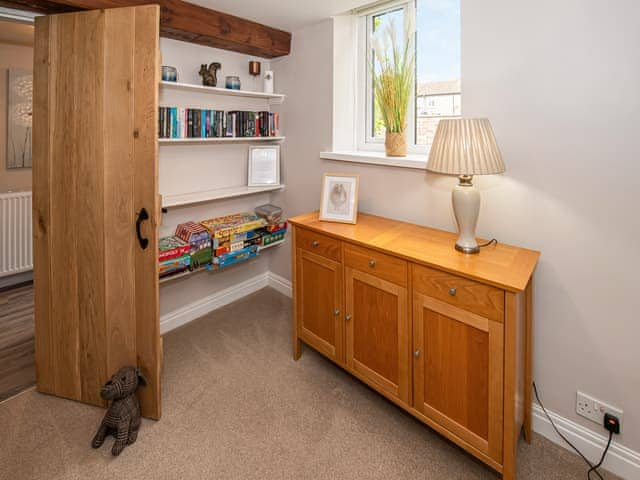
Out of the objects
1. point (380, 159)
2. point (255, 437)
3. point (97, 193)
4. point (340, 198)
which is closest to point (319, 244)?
point (340, 198)

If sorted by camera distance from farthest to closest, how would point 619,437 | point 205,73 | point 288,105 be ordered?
point 288,105 < point 205,73 < point 619,437

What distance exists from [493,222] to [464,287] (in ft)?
1.80

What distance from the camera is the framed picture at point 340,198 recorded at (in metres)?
2.10

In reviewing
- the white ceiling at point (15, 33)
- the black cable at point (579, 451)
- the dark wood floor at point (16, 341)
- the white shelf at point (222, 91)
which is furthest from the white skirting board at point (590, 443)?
the white ceiling at point (15, 33)

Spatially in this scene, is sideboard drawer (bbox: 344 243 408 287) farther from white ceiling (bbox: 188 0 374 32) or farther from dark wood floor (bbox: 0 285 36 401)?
dark wood floor (bbox: 0 285 36 401)

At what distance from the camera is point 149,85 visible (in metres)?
1.63

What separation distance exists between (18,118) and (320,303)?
11.2 feet

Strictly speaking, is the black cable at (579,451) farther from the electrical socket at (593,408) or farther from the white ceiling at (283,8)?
the white ceiling at (283,8)

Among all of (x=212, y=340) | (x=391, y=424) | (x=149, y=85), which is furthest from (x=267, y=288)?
(x=149, y=85)

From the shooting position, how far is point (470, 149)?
1444 millimetres

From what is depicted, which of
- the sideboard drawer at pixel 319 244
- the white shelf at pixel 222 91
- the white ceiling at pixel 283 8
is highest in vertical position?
the white ceiling at pixel 283 8

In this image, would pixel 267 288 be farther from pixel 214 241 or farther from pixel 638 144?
pixel 638 144

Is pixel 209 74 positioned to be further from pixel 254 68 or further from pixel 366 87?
pixel 366 87

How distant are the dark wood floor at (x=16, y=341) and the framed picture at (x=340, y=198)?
1960mm
